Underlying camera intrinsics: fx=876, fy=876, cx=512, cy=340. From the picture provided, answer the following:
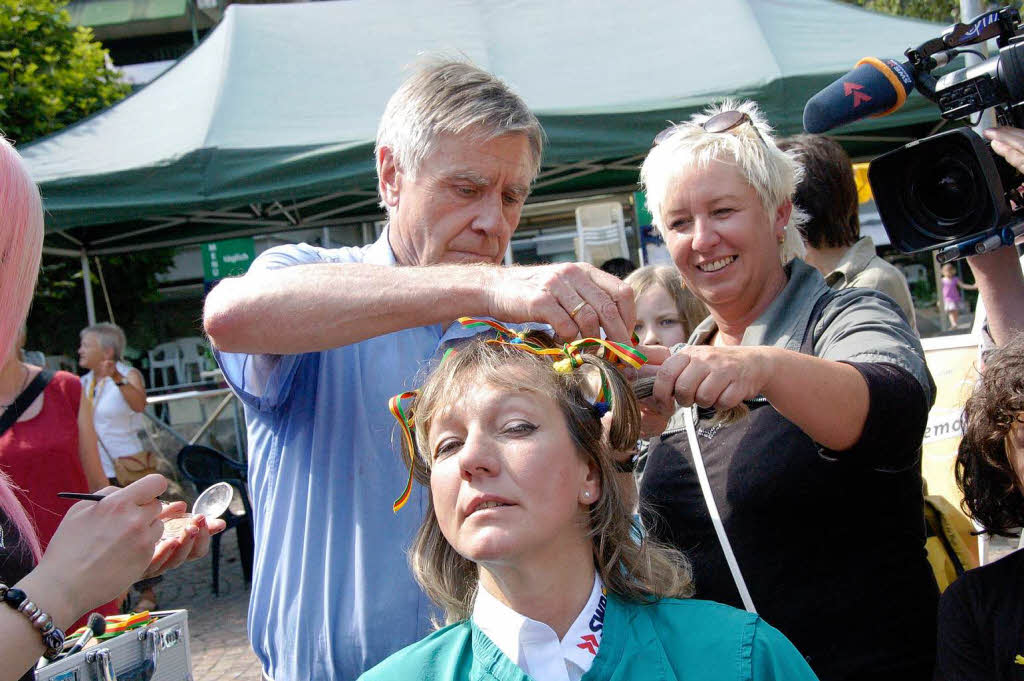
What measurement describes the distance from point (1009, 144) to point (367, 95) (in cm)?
503

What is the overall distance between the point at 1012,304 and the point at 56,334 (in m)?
16.6

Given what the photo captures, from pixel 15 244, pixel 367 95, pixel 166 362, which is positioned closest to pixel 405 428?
pixel 15 244

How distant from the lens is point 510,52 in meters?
6.78

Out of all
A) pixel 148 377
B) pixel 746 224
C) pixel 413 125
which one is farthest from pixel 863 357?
pixel 148 377

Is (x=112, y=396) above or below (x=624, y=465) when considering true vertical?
below

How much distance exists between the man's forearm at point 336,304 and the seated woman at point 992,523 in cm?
132

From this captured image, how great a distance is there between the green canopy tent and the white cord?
391 cm

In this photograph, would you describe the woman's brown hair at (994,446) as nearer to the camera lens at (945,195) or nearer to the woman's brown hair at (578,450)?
the camera lens at (945,195)

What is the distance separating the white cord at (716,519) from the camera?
6.48 feet

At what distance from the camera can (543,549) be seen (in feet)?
5.08

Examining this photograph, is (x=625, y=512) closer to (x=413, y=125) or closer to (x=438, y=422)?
(x=438, y=422)

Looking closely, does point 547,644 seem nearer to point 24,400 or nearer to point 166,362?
point 24,400

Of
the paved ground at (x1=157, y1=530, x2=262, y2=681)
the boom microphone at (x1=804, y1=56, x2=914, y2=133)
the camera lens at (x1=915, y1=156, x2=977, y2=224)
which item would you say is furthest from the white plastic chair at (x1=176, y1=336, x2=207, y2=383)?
the camera lens at (x1=915, y1=156, x2=977, y2=224)

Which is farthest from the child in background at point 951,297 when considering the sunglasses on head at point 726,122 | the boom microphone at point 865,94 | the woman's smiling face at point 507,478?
the woman's smiling face at point 507,478
